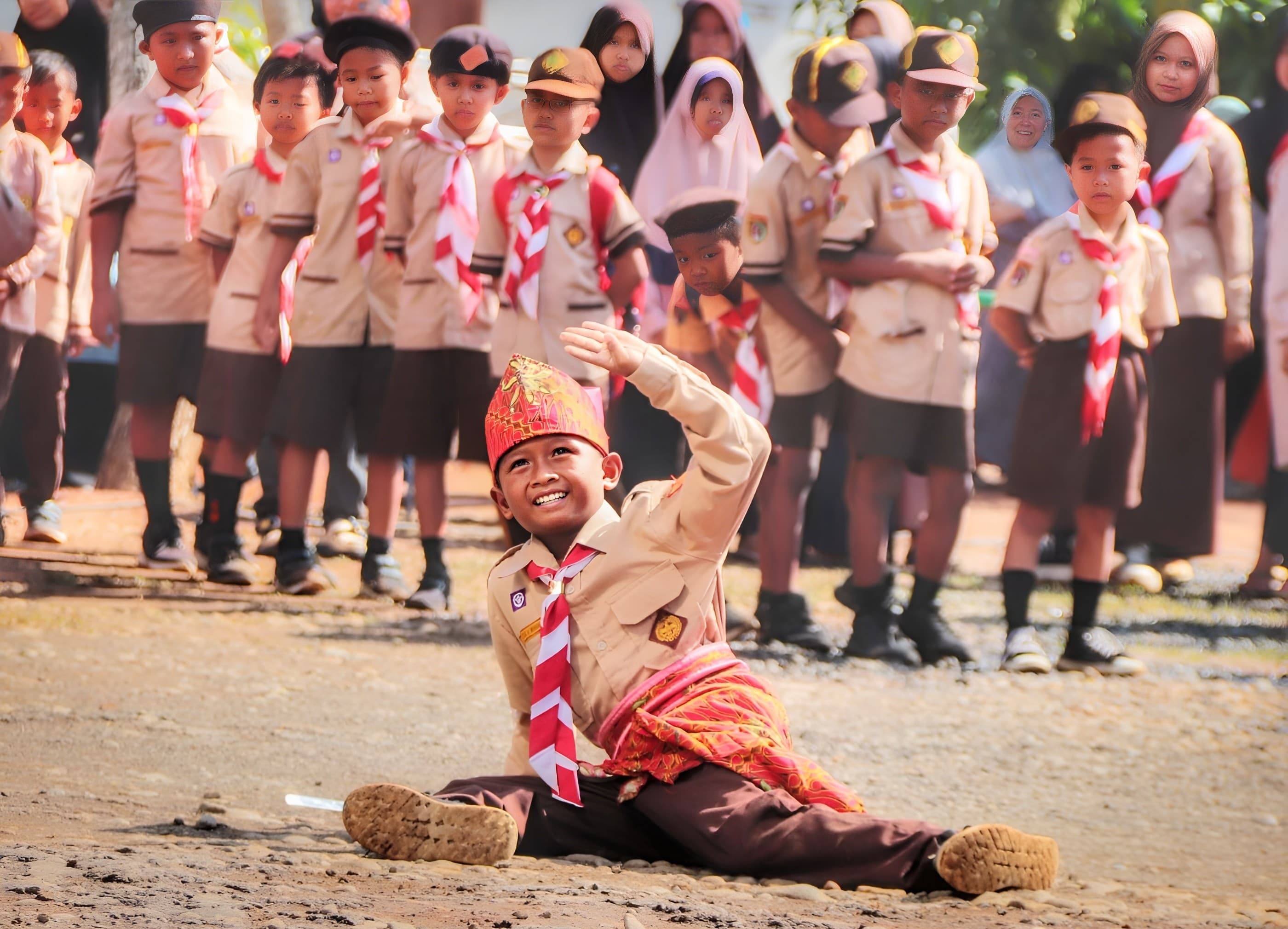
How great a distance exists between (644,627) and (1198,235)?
3.65m

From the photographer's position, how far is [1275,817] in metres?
4.27

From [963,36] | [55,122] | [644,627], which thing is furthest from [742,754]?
[55,122]

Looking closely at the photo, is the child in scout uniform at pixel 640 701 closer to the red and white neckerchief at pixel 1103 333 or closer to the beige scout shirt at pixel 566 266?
the beige scout shirt at pixel 566 266

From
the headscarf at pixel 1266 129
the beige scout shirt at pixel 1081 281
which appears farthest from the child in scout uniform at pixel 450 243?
the headscarf at pixel 1266 129

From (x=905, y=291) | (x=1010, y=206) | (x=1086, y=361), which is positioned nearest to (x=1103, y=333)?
(x=1086, y=361)

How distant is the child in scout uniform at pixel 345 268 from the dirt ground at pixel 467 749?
1.71 ft

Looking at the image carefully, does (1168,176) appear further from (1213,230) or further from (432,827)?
(432,827)

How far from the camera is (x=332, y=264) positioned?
6215mm

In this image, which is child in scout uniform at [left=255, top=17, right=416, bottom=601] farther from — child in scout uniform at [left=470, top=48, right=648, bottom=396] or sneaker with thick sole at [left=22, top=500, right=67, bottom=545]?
sneaker with thick sole at [left=22, top=500, right=67, bottom=545]

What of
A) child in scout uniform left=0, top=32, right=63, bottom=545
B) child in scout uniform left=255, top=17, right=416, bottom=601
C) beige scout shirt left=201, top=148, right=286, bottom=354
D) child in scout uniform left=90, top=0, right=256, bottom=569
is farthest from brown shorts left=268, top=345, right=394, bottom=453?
child in scout uniform left=0, top=32, right=63, bottom=545

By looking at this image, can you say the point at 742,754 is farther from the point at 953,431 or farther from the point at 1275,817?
the point at 953,431

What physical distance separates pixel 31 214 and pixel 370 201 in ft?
3.84

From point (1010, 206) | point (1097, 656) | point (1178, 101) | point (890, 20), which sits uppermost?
point (890, 20)

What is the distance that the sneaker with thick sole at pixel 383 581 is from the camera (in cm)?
631
